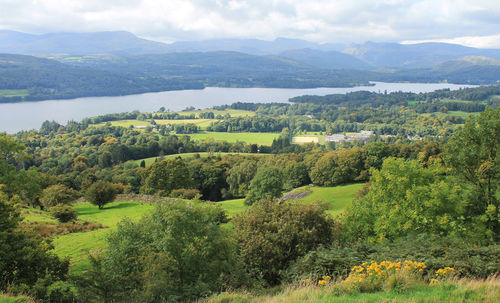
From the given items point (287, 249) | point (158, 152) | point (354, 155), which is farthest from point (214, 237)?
point (158, 152)

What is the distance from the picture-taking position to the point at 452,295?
8.12 meters

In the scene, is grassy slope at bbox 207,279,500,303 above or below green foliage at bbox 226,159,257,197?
above

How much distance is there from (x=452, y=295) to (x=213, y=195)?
49207 mm

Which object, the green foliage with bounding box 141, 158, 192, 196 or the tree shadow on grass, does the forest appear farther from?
the green foliage with bounding box 141, 158, 192, 196

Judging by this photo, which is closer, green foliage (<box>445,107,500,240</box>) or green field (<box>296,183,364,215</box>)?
green foliage (<box>445,107,500,240</box>)

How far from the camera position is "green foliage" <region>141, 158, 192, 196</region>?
4481cm

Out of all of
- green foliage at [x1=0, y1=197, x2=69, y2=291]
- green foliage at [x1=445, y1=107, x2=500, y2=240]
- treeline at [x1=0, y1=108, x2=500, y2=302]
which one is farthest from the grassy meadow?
green foliage at [x1=445, y1=107, x2=500, y2=240]

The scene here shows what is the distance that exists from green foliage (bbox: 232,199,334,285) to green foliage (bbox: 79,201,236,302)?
1485mm

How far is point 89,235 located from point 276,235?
43.9 ft

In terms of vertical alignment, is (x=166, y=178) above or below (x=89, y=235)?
below

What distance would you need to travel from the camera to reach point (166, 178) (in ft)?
150

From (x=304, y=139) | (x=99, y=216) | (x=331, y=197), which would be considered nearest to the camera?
(x=99, y=216)

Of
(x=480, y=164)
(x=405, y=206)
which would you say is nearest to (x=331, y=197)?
(x=480, y=164)

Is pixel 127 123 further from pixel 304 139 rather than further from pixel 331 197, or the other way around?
pixel 331 197
